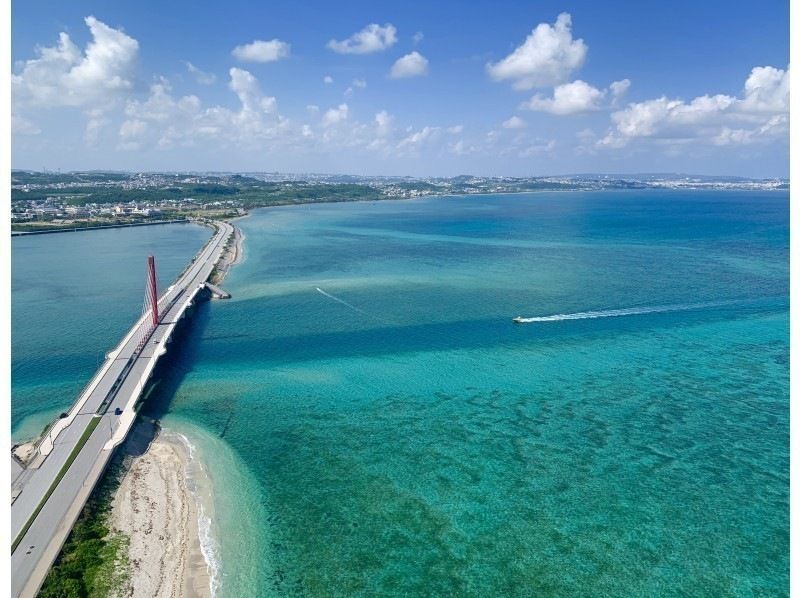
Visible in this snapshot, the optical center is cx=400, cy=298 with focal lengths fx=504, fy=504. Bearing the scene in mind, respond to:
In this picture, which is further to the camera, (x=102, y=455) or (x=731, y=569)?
(x=102, y=455)

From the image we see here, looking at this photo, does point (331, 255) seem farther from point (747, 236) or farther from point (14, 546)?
point (747, 236)

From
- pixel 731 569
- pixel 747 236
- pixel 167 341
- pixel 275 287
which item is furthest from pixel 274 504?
pixel 747 236

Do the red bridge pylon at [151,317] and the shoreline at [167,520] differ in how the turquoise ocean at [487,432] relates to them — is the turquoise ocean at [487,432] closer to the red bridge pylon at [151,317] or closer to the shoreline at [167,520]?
the shoreline at [167,520]

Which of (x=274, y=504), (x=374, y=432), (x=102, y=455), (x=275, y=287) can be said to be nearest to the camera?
(x=274, y=504)

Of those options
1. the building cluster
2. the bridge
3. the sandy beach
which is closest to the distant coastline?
the building cluster

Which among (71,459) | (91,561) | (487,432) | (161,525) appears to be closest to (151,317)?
(71,459)

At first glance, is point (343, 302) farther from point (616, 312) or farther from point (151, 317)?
point (616, 312)
